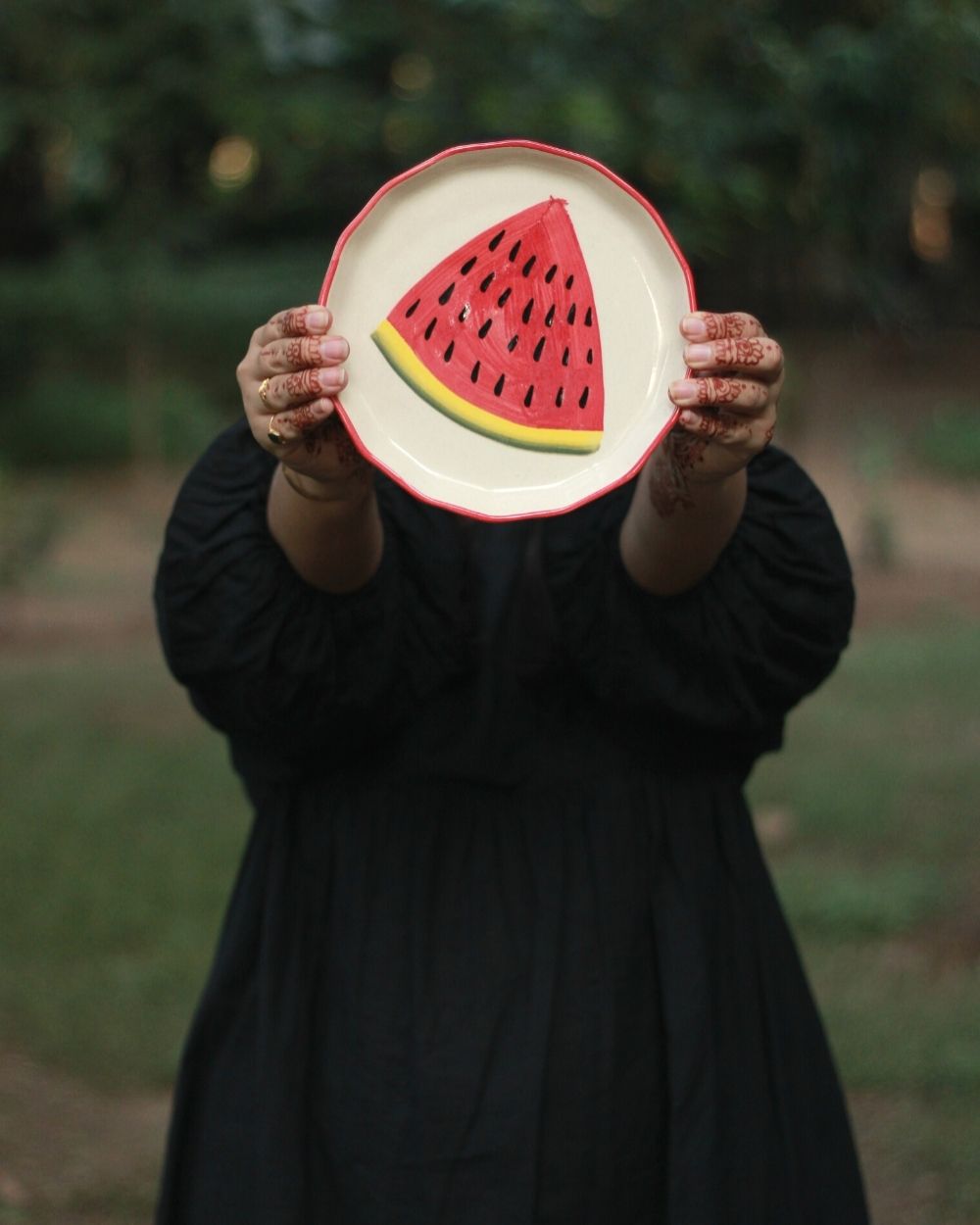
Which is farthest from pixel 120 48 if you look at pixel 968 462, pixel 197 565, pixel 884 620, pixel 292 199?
pixel 968 462

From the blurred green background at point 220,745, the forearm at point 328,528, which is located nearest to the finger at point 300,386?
the forearm at point 328,528

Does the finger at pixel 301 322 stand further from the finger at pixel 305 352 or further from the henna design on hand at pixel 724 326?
the henna design on hand at pixel 724 326

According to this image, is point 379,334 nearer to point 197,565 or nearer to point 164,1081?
point 197,565

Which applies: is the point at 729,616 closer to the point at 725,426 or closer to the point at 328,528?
the point at 725,426

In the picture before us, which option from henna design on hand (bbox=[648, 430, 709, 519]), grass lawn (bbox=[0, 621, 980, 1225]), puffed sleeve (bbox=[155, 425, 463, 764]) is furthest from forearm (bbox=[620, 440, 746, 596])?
grass lawn (bbox=[0, 621, 980, 1225])

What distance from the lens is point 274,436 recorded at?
1.32 meters

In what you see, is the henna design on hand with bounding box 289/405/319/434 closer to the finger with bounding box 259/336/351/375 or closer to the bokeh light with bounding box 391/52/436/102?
the finger with bounding box 259/336/351/375

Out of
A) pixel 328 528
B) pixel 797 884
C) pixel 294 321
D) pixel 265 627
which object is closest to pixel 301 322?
pixel 294 321

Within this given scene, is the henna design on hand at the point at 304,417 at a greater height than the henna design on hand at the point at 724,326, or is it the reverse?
the henna design on hand at the point at 724,326

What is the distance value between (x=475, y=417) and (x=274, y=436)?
20 cm

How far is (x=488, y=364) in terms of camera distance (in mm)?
1387

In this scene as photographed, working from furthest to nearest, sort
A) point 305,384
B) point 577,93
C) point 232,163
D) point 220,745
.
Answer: point 220,745 → point 232,163 → point 577,93 → point 305,384

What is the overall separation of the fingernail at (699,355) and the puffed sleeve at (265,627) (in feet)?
1.39

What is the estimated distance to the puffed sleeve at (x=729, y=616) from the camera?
1.55 metres
